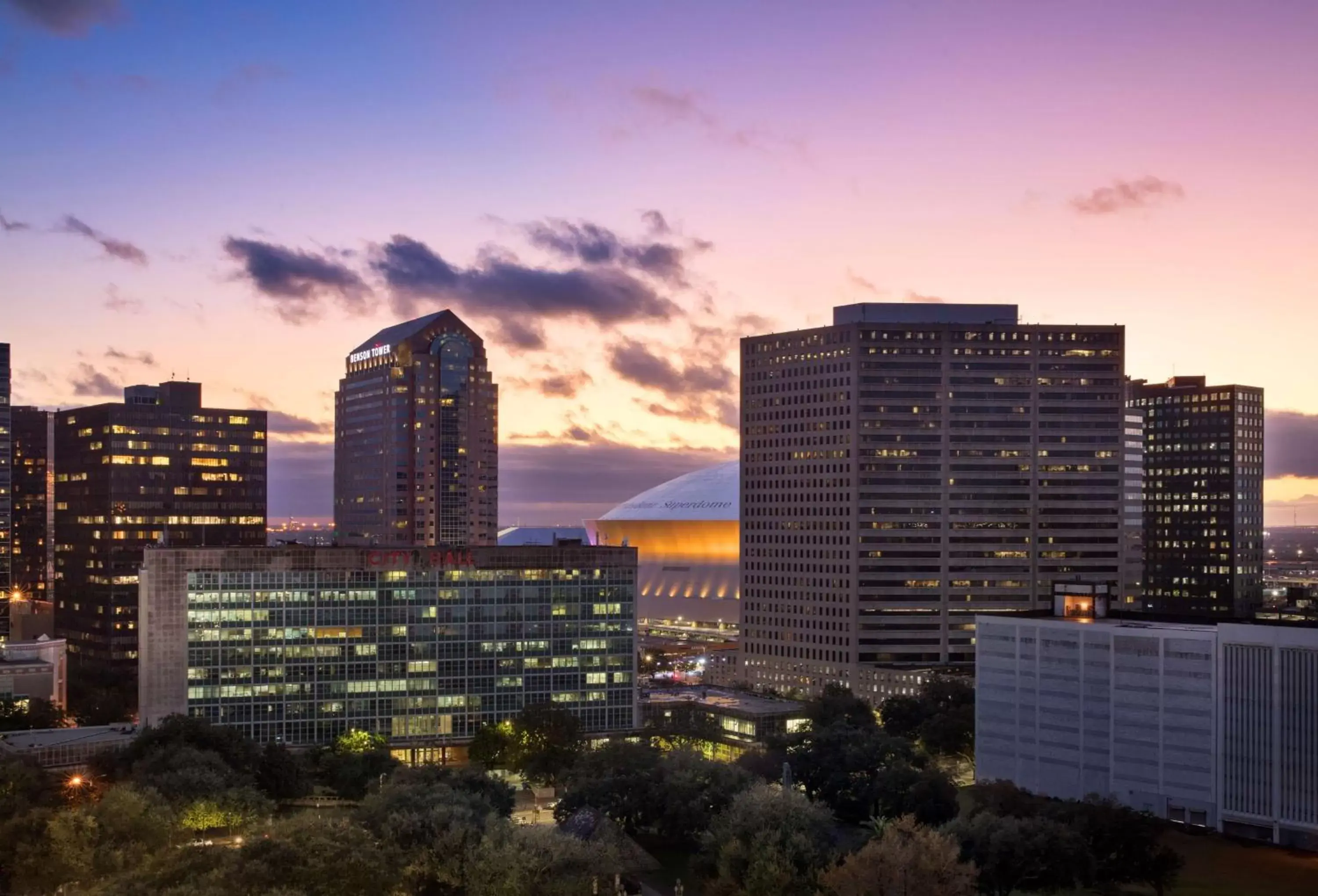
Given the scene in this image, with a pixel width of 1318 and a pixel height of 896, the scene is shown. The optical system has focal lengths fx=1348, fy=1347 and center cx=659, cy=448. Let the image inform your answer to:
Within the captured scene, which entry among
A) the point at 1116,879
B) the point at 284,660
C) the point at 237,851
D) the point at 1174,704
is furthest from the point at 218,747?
the point at 1174,704

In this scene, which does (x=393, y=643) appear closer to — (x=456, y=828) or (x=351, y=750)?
(x=351, y=750)

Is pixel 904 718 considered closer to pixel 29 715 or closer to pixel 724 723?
pixel 724 723

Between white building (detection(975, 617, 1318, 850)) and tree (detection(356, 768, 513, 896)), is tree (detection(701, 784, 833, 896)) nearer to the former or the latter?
tree (detection(356, 768, 513, 896))

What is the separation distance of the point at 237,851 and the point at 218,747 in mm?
43817

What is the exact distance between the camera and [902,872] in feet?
307

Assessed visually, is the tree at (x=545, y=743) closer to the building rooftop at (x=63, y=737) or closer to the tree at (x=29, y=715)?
the building rooftop at (x=63, y=737)

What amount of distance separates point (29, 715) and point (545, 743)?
69.1m

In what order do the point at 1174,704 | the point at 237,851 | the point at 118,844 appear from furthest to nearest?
the point at 1174,704
the point at 118,844
the point at 237,851

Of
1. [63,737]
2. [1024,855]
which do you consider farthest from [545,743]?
[1024,855]

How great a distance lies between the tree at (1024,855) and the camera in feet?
363

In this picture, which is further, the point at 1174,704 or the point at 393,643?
the point at 393,643

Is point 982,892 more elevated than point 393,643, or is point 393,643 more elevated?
point 393,643

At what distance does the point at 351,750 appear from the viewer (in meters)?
161

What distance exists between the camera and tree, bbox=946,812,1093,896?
11075 centimetres
